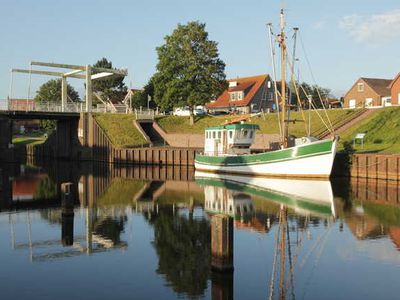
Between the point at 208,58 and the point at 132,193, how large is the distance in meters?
42.1

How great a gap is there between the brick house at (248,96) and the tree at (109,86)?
101ft

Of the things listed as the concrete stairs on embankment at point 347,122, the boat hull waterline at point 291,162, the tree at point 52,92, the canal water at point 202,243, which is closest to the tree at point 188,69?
the concrete stairs on embankment at point 347,122

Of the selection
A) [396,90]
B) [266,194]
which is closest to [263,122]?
[396,90]

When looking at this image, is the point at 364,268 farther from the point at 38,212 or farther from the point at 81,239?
the point at 38,212

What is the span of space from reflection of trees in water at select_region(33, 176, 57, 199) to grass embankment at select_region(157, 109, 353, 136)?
2593cm

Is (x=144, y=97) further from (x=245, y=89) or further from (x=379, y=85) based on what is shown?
(x=379, y=85)

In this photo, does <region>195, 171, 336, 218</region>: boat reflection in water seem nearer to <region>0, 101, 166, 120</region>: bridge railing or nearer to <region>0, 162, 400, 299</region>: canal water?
<region>0, 162, 400, 299</region>: canal water

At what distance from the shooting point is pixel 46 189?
3700 centimetres

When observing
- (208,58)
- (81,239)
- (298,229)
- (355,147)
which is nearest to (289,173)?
(355,147)

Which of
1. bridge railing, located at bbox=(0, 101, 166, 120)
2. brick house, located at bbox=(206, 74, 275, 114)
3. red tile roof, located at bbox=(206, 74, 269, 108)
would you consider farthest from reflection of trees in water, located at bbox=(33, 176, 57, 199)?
red tile roof, located at bbox=(206, 74, 269, 108)

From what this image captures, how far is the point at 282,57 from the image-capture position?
150 ft

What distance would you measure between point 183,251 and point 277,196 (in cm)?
1442

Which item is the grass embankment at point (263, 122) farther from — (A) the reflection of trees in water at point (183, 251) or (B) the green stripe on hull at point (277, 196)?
(A) the reflection of trees in water at point (183, 251)

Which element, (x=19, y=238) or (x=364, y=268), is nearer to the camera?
(x=364, y=268)
